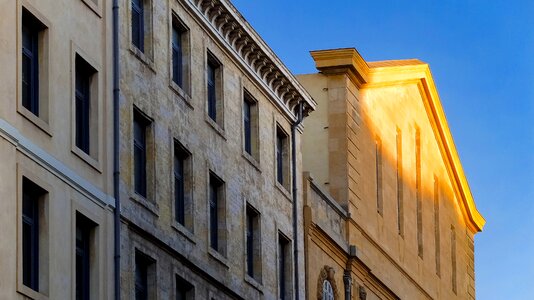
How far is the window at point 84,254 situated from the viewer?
43062 mm

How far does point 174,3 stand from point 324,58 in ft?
53.6

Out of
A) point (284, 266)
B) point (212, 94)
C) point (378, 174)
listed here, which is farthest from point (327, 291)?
point (212, 94)

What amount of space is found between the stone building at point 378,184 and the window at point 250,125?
4.30m

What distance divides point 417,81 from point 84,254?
33.4m

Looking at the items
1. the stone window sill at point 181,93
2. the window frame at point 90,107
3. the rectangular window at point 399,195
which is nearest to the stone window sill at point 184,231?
the stone window sill at point 181,93

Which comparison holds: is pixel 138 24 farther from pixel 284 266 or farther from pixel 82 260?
pixel 284 266

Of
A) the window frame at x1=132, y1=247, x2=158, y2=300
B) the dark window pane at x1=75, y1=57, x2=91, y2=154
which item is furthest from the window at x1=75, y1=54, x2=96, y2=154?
the window frame at x1=132, y1=247, x2=158, y2=300

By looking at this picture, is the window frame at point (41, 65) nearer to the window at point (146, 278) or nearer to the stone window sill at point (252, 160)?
the window at point (146, 278)

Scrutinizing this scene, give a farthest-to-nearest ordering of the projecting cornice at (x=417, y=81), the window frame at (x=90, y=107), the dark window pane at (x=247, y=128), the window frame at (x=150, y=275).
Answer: the projecting cornice at (x=417, y=81), the dark window pane at (x=247, y=128), the window frame at (x=150, y=275), the window frame at (x=90, y=107)

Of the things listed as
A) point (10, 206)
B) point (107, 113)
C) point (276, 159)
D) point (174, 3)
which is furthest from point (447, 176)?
point (10, 206)

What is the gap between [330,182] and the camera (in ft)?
215

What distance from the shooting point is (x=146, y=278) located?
155 feet

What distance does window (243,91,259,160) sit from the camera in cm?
5616

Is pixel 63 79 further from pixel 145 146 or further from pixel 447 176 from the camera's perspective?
pixel 447 176
